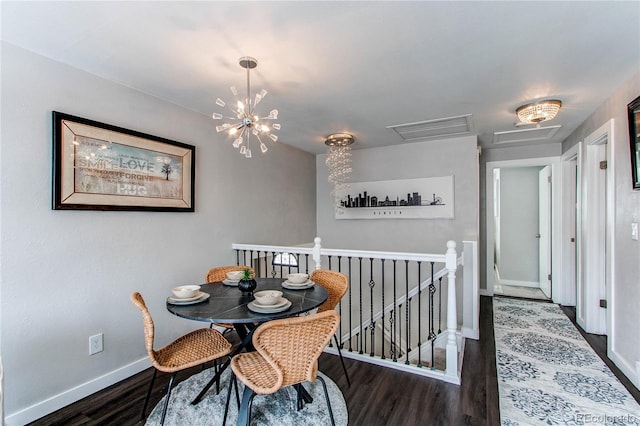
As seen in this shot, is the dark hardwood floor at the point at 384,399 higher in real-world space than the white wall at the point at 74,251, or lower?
lower

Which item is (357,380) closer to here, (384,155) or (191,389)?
(191,389)

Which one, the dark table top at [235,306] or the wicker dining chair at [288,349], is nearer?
the wicker dining chair at [288,349]

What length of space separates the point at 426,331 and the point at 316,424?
2.78 meters

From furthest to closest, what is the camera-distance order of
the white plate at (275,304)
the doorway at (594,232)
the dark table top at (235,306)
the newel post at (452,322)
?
the doorway at (594,232) < the newel post at (452,322) < the white plate at (275,304) < the dark table top at (235,306)

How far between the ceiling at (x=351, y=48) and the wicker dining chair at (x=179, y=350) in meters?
1.62

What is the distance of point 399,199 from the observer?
4.58m

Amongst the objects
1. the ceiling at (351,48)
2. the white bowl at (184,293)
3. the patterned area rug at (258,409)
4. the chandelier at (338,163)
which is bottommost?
the patterned area rug at (258,409)

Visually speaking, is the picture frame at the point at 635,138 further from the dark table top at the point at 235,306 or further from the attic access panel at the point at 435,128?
the dark table top at the point at 235,306

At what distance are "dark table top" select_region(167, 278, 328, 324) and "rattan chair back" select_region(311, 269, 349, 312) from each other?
255mm

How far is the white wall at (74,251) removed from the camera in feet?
6.38

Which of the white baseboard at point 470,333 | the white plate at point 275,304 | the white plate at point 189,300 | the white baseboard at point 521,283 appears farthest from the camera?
the white baseboard at point 521,283

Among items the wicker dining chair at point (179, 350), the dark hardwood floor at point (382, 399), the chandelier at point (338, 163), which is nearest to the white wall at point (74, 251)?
the dark hardwood floor at point (382, 399)

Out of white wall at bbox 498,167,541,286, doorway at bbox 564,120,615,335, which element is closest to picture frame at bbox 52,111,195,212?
doorway at bbox 564,120,615,335

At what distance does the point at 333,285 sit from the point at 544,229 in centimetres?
478
